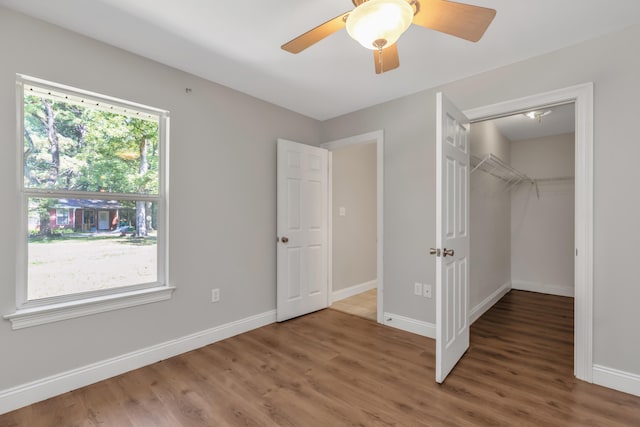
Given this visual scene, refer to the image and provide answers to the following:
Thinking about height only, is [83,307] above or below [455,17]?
below

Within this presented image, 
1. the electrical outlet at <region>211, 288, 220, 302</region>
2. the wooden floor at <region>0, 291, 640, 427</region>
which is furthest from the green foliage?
the wooden floor at <region>0, 291, 640, 427</region>

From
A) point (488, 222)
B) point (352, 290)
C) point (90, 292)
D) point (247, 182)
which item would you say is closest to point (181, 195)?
point (247, 182)

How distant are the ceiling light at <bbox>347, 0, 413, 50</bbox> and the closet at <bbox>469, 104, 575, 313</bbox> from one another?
2848 mm

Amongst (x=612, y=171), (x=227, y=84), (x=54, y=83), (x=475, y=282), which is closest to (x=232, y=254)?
(x=227, y=84)

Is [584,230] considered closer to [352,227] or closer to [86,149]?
[352,227]

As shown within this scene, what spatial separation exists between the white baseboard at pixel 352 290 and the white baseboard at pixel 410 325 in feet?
3.35

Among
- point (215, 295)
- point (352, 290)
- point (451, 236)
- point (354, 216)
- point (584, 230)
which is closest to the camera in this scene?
point (584, 230)

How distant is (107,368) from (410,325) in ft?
8.77

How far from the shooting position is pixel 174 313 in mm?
2613

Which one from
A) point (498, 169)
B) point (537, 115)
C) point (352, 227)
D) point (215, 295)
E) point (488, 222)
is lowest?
point (215, 295)

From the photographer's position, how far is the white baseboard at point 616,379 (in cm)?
201

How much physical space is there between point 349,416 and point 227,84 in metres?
2.95

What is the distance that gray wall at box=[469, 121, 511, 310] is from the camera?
3494 mm

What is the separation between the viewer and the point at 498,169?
4.16 m
